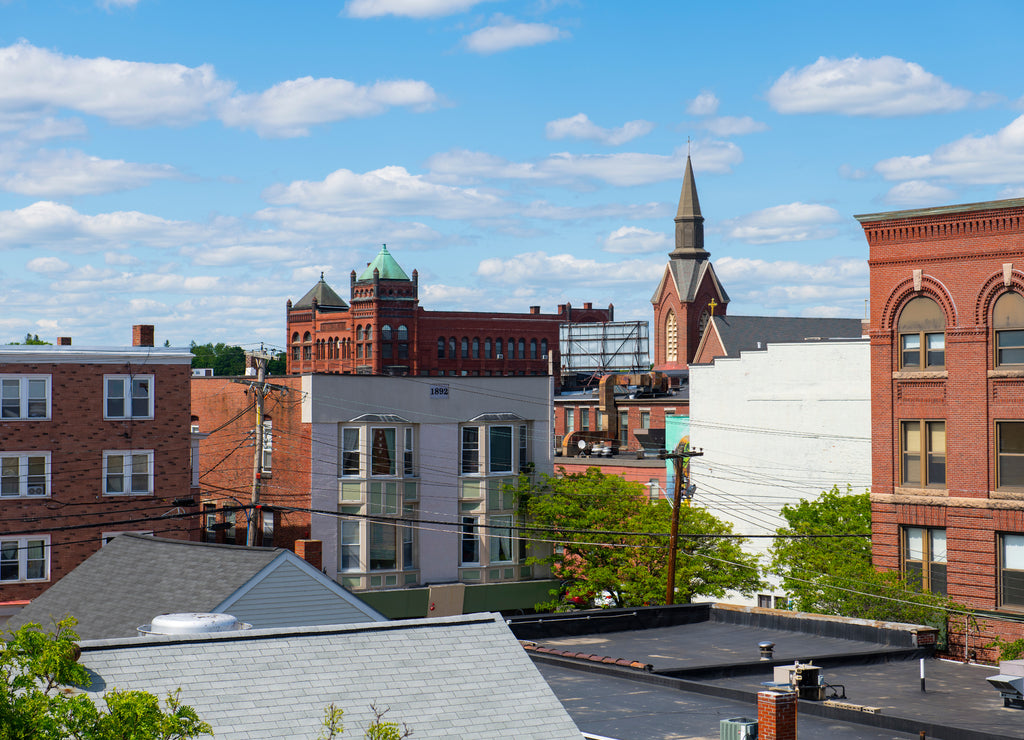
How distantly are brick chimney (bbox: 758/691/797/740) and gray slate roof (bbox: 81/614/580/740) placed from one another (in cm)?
370

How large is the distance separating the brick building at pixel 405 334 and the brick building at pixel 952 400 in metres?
96.3

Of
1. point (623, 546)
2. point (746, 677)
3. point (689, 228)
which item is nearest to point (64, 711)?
point (746, 677)

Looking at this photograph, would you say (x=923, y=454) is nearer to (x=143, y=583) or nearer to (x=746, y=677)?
(x=746, y=677)

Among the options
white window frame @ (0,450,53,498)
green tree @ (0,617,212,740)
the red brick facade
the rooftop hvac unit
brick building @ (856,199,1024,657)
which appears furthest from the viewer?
the red brick facade

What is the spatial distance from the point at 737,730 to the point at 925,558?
23.9 meters

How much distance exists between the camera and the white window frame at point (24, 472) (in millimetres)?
46062

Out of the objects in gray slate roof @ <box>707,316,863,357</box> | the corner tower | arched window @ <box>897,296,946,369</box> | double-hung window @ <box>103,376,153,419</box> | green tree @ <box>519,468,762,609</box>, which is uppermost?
the corner tower

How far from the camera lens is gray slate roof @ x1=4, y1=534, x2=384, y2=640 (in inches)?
977

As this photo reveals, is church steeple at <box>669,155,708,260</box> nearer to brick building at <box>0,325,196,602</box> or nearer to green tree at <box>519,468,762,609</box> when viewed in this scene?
green tree at <box>519,468,762,609</box>

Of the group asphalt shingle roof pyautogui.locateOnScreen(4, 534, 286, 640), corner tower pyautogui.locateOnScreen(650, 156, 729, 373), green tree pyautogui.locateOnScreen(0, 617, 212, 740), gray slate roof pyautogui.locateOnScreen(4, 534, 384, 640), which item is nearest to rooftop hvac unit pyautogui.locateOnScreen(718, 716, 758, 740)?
green tree pyautogui.locateOnScreen(0, 617, 212, 740)

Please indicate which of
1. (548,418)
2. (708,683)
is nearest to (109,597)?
(708,683)

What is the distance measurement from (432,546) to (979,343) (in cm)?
2570

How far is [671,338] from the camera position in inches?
5472

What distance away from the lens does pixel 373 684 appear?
14898 millimetres
